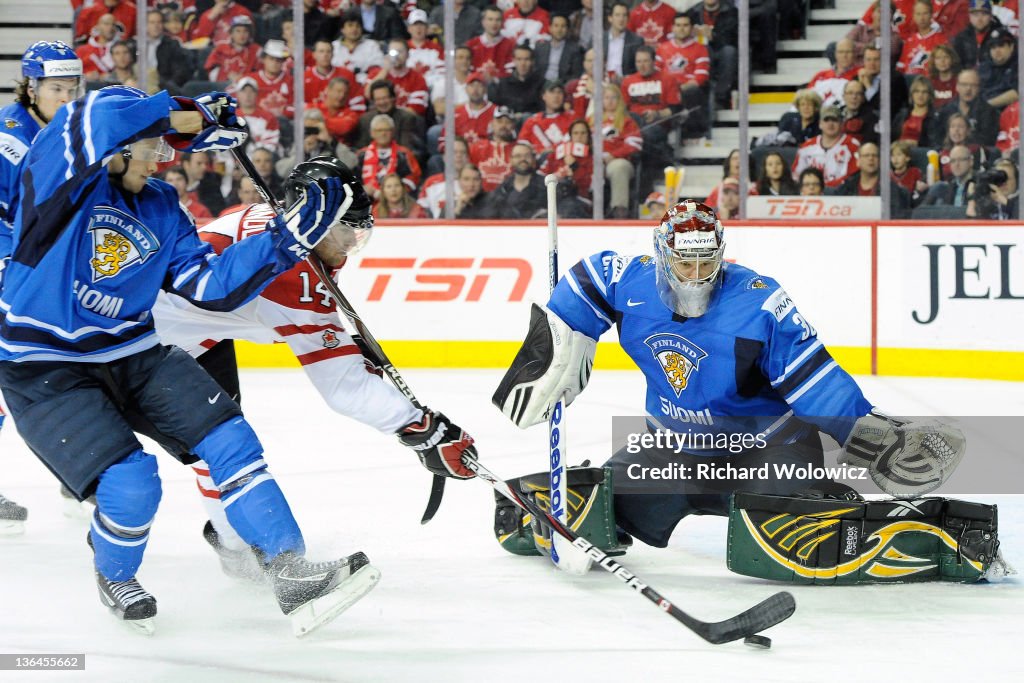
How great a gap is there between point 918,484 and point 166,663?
1.63 meters

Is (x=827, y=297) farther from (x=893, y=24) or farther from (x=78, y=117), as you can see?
(x=78, y=117)

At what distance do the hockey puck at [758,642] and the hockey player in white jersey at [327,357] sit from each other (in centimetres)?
76

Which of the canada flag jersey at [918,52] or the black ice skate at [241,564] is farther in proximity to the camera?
the canada flag jersey at [918,52]

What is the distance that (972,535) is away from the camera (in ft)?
9.63

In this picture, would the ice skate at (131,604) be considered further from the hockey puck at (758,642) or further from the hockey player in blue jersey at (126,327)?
the hockey puck at (758,642)

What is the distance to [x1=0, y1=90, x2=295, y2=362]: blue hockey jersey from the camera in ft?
8.01

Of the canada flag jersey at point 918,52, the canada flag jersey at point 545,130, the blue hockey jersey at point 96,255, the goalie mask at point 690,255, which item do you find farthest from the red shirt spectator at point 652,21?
the blue hockey jersey at point 96,255

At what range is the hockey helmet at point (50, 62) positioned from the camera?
354 cm

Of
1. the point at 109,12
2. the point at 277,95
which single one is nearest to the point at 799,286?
the point at 277,95

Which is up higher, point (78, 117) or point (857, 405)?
point (78, 117)

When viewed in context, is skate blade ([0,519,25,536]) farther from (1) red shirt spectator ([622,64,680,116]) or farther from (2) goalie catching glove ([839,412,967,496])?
(1) red shirt spectator ([622,64,680,116])

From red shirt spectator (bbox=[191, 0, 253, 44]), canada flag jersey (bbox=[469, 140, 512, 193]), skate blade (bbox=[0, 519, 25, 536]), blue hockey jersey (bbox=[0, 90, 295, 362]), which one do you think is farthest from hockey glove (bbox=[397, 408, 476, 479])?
red shirt spectator (bbox=[191, 0, 253, 44])

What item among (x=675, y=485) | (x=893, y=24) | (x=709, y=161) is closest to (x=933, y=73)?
(x=893, y=24)

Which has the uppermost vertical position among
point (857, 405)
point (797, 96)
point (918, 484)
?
point (797, 96)
